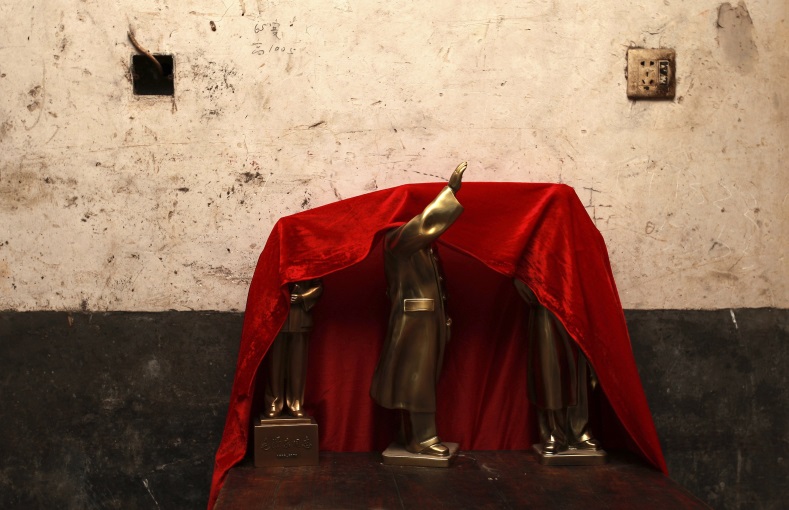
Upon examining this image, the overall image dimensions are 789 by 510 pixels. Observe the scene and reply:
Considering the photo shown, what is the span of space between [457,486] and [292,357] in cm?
62

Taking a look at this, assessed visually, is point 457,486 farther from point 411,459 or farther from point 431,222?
point 431,222

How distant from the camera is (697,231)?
10.0 ft

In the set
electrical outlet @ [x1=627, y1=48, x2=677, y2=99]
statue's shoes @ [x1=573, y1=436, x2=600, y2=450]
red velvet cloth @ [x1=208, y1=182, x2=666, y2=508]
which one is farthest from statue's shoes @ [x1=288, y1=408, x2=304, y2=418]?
electrical outlet @ [x1=627, y1=48, x2=677, y2=99]

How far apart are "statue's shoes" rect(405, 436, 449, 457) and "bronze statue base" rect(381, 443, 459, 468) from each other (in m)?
0.01

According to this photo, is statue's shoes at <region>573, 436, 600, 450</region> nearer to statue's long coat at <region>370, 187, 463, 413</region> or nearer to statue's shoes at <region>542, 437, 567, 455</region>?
statue's shoes at <region>542, 437, 567, 455</region>

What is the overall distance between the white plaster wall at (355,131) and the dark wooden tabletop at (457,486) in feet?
2.19

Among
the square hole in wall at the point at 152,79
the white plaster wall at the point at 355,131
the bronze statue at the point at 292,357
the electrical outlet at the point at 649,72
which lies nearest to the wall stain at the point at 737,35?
the white plaster wall at the point at 355,131

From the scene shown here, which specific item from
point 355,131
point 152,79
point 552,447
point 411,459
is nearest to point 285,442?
point 411,459

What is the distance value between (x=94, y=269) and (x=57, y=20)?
2.76 ft

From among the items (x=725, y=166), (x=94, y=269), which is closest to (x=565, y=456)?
(x=725, y=166)

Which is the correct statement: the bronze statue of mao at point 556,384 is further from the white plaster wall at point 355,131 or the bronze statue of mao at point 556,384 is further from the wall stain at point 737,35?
the wall stain at point 737,35

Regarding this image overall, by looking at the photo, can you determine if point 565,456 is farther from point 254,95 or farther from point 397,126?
point 254,95

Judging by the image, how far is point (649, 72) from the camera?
3.01m

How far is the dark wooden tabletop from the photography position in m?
2.29
